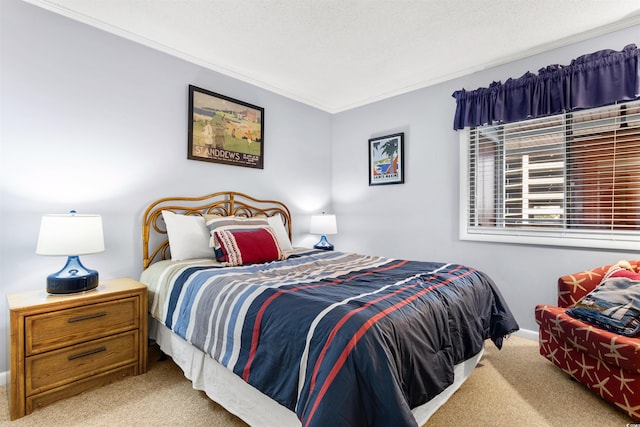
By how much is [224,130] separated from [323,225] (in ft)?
5.23

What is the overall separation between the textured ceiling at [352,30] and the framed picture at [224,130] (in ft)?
1.16

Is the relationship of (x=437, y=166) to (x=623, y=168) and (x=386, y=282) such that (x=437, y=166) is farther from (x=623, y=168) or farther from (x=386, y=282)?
(x=386, y=282)

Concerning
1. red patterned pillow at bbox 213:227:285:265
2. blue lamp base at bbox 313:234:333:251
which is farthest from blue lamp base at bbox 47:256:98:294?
blue lamp base at bbox 313:234:333:251

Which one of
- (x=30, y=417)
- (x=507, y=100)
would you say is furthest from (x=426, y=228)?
Answer: (x=30, y=417)

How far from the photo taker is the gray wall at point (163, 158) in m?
2.13

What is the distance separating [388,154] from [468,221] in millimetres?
1256

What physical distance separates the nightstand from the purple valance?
11.0 ft

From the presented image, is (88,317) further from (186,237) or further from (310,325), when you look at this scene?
(310,325)

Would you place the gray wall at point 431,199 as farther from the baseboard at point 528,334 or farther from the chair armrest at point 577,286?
the chair armrest at point 577,286

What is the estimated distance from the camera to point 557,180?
108 inches

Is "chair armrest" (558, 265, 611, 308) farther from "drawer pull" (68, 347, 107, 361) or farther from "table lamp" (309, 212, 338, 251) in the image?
"drawer pull" (68, 347, 107, 361)

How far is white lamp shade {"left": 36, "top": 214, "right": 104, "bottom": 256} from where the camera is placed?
1.86m

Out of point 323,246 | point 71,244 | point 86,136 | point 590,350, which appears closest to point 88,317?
point 71,244

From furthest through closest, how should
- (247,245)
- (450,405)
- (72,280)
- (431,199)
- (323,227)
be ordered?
(323,227)
(431,199)
(247,245)
(72,280)
(450,405)
